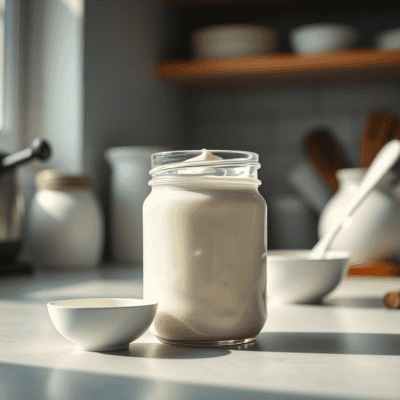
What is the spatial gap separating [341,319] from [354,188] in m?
0.77

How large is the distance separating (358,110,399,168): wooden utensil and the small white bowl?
1.48 metres

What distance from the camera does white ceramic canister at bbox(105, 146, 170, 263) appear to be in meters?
1.76

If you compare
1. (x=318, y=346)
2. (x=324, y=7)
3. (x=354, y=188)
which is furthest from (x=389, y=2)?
(x=318, y=346)

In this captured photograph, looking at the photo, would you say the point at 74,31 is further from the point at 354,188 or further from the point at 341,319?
the point at 341,319

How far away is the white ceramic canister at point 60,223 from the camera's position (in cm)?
153

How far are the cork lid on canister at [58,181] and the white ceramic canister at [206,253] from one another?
3.29ft

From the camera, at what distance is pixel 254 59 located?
1.98m

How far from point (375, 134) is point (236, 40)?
55cm

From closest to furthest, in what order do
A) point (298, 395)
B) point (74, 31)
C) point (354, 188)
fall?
point (298, 395), point (354, 188), point (74, 31)

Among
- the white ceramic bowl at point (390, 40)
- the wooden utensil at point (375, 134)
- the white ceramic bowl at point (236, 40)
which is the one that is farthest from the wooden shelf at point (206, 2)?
the wooden utensil at point (375, 134)

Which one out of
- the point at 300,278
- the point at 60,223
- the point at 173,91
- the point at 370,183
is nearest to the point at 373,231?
the point at 370,183

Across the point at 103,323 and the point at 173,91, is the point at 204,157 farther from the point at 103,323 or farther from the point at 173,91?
the point at 173,91

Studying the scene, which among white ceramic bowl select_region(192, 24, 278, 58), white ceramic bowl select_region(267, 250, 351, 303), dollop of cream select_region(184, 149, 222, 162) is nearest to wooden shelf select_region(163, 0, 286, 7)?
white ceramic bowl select_region(192, 24, 278, 58)

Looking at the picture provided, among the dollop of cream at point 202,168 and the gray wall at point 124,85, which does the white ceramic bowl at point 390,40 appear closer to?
the gray wall at point 124,85
